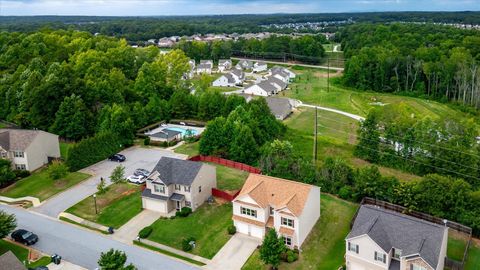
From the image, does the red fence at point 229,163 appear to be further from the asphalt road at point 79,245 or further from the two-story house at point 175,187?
the asphalt road at point 79,245

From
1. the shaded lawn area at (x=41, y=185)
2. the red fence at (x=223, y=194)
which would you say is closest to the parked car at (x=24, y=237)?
the shaded lawn area at (x=41, y=185)

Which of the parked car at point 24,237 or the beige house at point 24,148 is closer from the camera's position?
the parked car at point 24,237

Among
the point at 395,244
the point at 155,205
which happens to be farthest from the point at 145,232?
the point at 395,244

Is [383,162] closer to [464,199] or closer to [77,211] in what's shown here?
[464,199]

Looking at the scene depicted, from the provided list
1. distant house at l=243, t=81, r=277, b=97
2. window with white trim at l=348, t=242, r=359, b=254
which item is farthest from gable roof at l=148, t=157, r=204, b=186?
distant house at l=243, t=81, r=277, b=97

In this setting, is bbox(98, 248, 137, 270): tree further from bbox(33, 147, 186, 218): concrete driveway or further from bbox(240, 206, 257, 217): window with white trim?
bbox(33, 147, 186, 218): concrete driveway

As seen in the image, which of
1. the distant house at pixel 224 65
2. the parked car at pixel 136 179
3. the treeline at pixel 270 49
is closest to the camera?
the parked car at pixel 136 179
